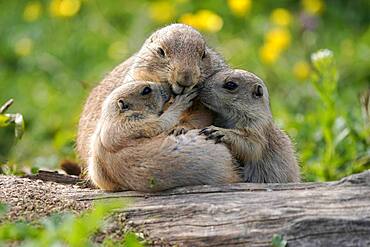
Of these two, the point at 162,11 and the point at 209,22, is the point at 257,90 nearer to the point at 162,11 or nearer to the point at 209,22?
the point at 209,22

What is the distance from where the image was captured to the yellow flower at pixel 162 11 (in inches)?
446

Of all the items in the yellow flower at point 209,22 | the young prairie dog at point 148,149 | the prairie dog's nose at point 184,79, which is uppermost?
the yellow flower at point 209,22

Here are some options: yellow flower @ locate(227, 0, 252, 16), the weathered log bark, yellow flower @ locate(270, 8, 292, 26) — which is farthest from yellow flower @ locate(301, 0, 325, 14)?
the weathered log bark

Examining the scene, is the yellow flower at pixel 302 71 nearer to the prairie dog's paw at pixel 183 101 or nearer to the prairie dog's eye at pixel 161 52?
the prairie dog's eye at pixel 161 52

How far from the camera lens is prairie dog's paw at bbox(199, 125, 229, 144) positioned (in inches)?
219

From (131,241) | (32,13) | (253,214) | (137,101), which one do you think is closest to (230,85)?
(137,101)

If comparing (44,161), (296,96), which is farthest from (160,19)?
(44,161)

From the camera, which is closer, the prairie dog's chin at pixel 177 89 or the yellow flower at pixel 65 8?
the prairie dog's chin at pixel 177 89

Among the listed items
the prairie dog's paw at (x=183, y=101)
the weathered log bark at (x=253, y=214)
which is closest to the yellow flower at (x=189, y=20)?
the prairie dog's paw at (x=183, y=101)

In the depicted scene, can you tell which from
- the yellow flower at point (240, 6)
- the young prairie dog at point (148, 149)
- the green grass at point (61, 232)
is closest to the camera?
the green grass at point (61, 232)

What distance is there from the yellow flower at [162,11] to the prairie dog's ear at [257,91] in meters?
5.33

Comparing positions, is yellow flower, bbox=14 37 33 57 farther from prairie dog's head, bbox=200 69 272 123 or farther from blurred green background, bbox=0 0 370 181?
prairie dog's head, bbox=200 69 272 123

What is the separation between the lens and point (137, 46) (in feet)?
35.3

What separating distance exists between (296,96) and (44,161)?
3021mm
